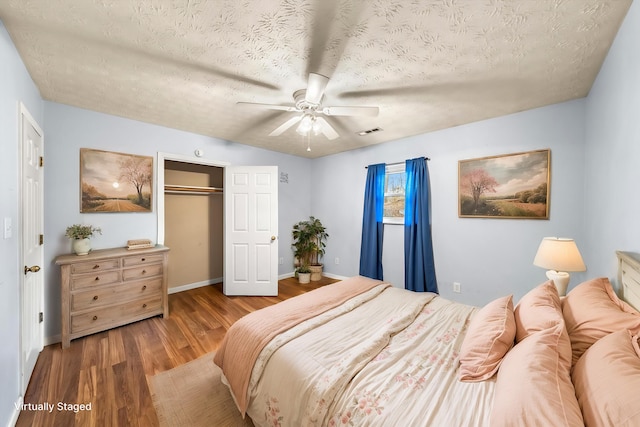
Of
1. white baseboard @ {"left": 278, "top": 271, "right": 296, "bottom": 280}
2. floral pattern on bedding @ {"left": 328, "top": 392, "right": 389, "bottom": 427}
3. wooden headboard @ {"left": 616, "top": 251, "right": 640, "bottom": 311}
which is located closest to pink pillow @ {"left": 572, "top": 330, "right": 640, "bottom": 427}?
wooden headboard @ {"left": 616, "top": 251, "right": 640, "bottom": 311}

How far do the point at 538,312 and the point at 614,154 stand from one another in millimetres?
1377

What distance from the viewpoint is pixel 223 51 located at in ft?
5.58

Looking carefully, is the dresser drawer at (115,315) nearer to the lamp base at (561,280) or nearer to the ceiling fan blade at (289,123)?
the ceiling fan blade at (289,123)

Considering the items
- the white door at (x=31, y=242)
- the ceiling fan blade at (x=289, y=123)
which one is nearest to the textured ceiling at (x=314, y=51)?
the ceiling fan blade at (x=289, y=123)

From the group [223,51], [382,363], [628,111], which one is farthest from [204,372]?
[628,111]

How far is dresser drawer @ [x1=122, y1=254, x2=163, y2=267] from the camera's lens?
2678 mm

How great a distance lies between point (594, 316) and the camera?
3.70 feet

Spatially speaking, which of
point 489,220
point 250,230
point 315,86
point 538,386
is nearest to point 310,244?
point 250,230

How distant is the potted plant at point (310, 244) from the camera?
4.68 metres

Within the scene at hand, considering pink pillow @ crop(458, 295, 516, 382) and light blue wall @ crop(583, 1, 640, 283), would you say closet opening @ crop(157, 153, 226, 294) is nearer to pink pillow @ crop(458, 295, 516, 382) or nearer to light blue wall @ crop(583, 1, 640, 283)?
pink pillow @ crop(458, 295, 516, 382)

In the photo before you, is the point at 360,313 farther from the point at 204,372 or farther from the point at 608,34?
the point at 608,34

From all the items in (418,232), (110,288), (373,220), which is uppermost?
(373,220)

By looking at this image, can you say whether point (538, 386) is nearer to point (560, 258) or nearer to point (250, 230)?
point (560, 258)

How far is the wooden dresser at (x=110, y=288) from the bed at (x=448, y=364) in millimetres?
1746
